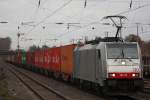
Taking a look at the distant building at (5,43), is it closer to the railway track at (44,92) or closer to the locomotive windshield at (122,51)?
the railway track at (44,92)

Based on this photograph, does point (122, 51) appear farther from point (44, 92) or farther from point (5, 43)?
point (5, 43)

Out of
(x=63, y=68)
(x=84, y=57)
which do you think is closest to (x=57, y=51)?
(x=63, y=68)

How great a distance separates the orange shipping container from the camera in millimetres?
27908

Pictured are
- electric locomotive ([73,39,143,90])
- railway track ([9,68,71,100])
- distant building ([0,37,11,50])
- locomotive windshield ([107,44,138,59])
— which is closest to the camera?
electric locomotive ([73,39,143,90])

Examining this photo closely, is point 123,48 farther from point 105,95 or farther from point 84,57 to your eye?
point 84,57

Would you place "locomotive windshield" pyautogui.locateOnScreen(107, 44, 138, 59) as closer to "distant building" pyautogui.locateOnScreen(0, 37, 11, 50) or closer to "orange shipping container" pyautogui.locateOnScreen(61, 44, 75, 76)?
"orange shipping container" pyautogui.locateOnScreen(61, 44, 75, 76)

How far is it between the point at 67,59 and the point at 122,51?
419 inches

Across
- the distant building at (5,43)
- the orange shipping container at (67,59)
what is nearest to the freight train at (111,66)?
the orange shipping container at (67,59)

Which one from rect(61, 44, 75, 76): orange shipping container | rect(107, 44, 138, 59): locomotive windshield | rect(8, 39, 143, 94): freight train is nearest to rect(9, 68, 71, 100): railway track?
rect(8, 39, 143, 94): freight train

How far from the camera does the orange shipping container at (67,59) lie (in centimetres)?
2791

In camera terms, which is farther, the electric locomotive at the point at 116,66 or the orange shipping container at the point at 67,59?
the orange shipping container at the point at 67,59

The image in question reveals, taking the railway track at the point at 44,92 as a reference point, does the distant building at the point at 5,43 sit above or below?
above

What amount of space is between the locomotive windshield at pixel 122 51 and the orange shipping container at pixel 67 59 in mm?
8271

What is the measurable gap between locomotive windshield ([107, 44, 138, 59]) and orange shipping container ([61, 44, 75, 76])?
27.1 ft
